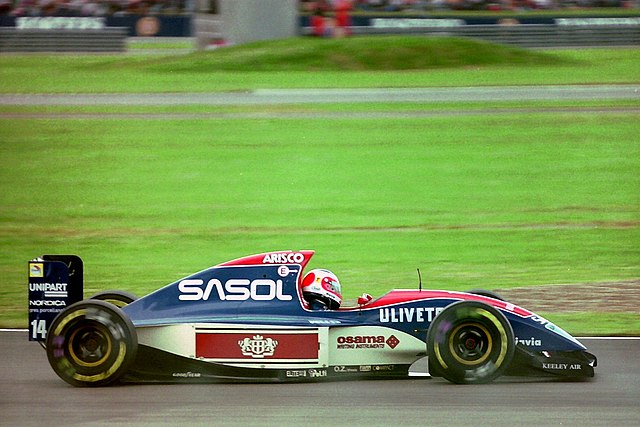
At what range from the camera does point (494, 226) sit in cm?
1422

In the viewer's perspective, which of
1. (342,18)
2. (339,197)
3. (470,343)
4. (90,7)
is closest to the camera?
(470,343)

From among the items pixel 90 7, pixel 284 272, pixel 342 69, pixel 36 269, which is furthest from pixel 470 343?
pixel 90 7

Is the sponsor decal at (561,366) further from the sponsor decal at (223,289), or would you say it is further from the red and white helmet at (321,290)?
the sponsor decal at (223,289)

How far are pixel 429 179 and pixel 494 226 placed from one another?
2747 millimetres

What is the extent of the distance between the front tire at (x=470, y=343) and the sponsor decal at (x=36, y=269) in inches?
103

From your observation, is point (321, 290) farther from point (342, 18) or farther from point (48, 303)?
point (342, 18)

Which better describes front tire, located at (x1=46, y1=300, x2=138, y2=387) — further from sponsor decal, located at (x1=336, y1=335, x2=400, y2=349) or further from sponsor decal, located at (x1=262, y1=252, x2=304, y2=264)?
sponsor decal, located at (x1=336, y1=335, x2=400, y2=349)

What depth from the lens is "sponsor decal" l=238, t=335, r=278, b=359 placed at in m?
6.62

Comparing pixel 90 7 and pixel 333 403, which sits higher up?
pixel 90 7

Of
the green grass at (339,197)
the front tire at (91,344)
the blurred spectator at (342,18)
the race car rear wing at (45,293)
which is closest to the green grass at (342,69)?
the blurred spectator at (342,18)

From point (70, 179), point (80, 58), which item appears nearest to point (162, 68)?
point (80, 58)

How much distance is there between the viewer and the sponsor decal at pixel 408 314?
21.7 feet

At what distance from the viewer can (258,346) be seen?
6637 mm

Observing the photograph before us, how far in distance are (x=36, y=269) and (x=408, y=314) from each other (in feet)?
8.17
